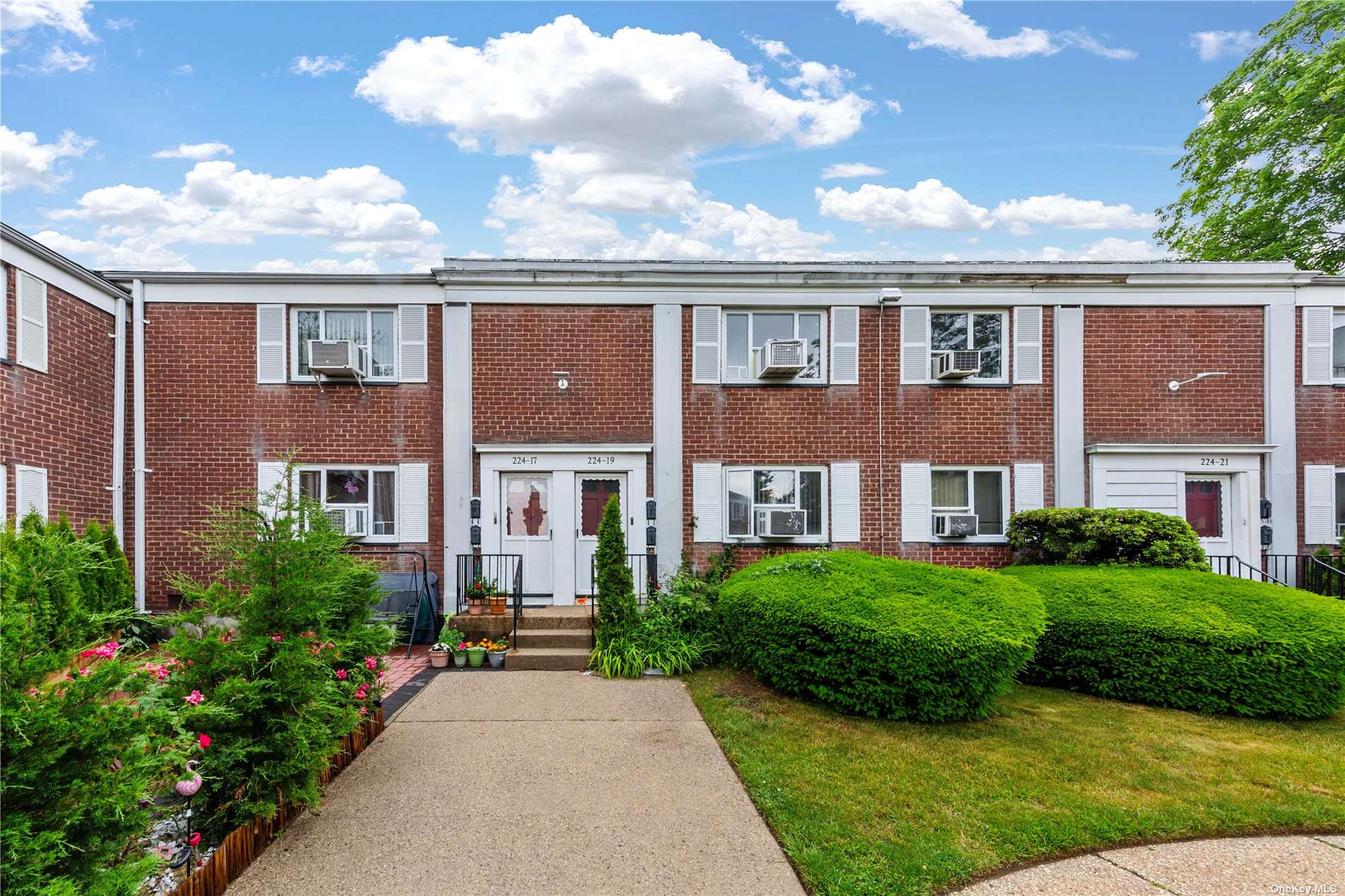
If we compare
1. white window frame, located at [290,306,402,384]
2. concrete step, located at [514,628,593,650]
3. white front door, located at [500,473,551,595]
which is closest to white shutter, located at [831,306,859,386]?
white front door, located at [500,473,551,595]

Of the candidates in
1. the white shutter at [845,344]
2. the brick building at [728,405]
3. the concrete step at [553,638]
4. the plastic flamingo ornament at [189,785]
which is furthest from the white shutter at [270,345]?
the white shutter at [845,344]

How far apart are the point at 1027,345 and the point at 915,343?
1792 millimetres

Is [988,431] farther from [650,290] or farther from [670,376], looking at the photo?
[650,290]

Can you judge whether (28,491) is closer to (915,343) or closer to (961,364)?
(915,343)

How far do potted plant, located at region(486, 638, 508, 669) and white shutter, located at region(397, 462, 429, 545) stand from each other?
7.96ft

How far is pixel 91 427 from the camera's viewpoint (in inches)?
342

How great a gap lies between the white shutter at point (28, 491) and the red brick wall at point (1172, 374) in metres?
14.7

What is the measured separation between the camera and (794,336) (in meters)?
9.91

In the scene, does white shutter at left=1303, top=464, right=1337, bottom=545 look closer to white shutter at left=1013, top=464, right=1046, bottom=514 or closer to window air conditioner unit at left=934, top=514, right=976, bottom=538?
white shutter at left=1013, top=464, right=1046, bottom=514

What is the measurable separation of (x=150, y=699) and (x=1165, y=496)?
12.1 meters

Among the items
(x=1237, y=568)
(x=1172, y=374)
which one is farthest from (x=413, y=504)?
(x=1237, y=568)

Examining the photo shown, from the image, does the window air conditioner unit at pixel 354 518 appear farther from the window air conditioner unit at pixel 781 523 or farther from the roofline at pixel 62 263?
the window air conditioner unit at pixel 781 523

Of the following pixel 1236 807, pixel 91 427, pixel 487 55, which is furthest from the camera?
pixel 487 55

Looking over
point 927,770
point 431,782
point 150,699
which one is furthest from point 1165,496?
point 150,699
